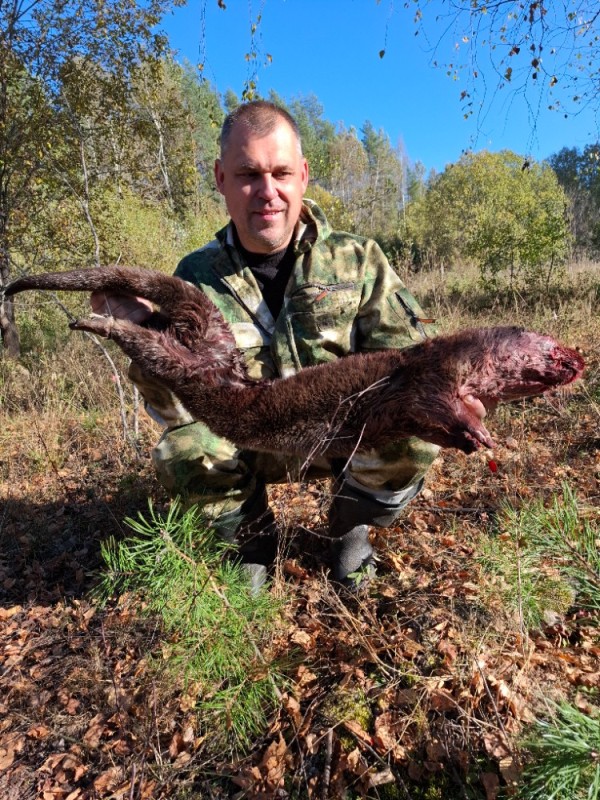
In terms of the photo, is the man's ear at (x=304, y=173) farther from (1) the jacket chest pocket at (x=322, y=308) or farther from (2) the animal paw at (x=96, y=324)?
(2) the animal paw at (x=96, y=324)

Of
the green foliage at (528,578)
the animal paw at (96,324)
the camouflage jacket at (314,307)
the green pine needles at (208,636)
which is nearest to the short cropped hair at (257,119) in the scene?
the camouflage jacket at (314,307)

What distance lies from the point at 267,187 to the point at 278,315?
2.50 ft

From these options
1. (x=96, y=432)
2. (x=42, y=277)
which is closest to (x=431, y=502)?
(x=42, y=277)

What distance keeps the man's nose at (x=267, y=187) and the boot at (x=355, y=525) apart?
173cm

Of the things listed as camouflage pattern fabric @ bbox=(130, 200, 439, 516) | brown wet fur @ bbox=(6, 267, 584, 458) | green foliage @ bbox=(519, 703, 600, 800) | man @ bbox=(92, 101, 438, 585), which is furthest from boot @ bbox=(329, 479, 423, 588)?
green foliage @ bbox=(519, 703, 600, 800)

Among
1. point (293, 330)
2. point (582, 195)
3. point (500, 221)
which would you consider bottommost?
point (293, 330)

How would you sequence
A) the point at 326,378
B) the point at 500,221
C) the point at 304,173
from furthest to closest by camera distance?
the point at 500,221 → the point at 304,173 → the point at 326,378

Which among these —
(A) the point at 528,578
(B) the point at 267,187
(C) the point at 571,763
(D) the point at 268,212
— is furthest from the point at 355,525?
(B) the point at 267,187

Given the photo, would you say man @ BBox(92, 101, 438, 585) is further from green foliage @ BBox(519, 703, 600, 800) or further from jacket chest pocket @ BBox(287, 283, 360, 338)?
green foliage @ BBox(519, 703, 600, 800)

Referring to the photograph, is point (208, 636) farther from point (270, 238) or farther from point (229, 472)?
point (270, 238)

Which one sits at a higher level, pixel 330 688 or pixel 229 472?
pixel 229 472

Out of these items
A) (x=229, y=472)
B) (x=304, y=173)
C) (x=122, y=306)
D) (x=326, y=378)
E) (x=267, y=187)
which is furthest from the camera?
(x=304, y=173)

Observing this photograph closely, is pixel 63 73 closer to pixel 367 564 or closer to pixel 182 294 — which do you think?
pixel 182 294

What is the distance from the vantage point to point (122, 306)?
2184 mm
